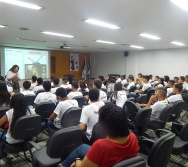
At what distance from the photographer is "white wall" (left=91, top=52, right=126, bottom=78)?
46.0ft

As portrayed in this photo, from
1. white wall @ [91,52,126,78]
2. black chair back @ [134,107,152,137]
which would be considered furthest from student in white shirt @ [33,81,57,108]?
white wall @ [91,52,126,78]

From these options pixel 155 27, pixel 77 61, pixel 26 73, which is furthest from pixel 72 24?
pixel 77 61

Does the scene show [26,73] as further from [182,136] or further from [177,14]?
[182,136]

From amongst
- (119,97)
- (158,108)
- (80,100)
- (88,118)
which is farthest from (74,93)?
(88,118)

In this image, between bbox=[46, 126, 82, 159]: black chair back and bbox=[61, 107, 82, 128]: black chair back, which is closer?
bbox=[46, 126, 82, 159]: black chair back

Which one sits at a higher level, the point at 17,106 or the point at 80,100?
the point at 17,106

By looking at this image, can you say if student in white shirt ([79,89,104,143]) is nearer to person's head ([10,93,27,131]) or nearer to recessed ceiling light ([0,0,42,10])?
person's head ([10,93,27,131])

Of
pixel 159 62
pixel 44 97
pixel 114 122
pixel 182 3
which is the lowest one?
pixel 44 97

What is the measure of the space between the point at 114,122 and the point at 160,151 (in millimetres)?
674

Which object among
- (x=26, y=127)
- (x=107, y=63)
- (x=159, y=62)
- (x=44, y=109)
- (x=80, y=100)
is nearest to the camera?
(x=26, y=127)

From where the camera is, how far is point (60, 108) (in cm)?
325

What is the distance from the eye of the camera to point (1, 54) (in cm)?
1093

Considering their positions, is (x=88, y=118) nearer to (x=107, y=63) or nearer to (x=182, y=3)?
(x=182, y=3)

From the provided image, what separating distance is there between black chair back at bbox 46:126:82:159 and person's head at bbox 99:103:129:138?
1.82 ft
